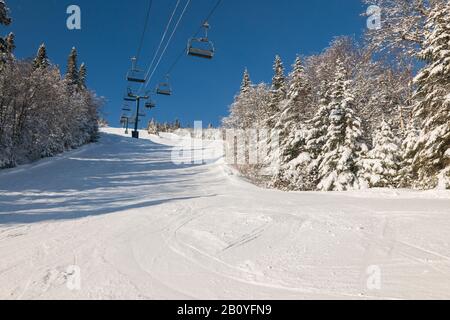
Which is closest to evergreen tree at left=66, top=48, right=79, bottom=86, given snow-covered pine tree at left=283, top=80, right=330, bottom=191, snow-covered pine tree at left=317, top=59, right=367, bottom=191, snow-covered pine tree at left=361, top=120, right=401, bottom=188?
snow-covered pine tree at left=283, top=80, right=330, bottom=191

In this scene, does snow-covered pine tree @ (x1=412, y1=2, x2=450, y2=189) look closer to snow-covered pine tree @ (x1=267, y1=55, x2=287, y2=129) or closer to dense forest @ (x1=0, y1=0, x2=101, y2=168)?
snow-covered pine tree @ (x1=267, y1=55, x2=287, y2=129)

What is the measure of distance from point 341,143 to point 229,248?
16.1 meters

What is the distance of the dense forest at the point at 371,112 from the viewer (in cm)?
1166

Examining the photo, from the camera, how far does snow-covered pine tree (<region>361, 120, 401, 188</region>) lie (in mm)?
17806

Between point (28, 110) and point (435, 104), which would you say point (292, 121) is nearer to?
point (435, 104)

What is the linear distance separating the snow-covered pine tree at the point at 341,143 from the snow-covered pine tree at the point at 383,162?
2.42ft

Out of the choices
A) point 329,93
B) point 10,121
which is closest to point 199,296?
point 329,93

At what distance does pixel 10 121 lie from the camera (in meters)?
22.1

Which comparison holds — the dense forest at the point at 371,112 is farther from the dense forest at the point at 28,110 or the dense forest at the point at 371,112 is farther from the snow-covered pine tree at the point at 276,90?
the dense forest at the point at 28,110

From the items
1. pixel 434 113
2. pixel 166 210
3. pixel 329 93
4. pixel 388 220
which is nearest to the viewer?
pixel 388 220

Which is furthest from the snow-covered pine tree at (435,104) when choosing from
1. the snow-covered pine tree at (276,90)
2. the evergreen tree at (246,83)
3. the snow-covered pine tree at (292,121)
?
the evergreen tree at (246,83)

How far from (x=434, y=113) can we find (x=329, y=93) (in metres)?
9.43

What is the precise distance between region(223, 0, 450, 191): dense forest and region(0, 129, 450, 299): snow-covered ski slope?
169 inches
